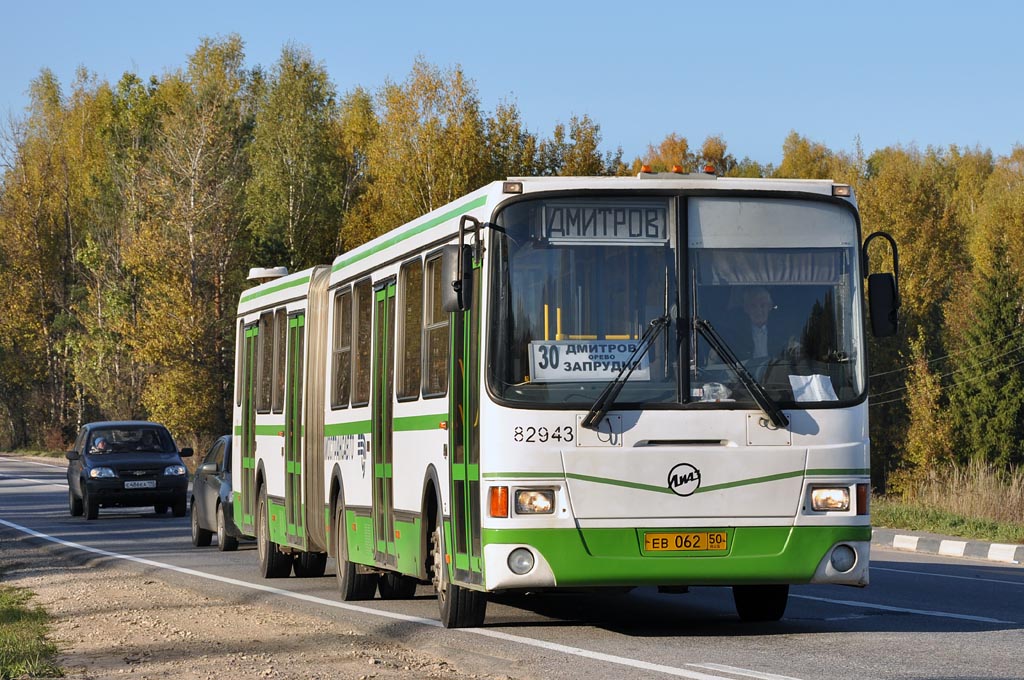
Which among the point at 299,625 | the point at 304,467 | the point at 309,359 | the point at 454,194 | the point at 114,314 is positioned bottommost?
the point at 299,625

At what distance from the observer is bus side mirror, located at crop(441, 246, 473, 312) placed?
11141mm

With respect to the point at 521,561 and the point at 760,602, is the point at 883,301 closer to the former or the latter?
the point at 760,602

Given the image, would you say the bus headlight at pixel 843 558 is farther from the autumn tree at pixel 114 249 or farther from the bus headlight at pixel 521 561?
the autumn tree at pixel 114 249

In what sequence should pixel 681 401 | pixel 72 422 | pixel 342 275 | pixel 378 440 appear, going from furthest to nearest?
pixel 72 422
pixel 342 275
pixel 378 440
pixel 681 401

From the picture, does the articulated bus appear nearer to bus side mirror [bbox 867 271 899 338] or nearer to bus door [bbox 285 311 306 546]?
bus side mirror [bbox 867 271 899 338]

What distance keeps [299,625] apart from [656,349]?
381 centimetres

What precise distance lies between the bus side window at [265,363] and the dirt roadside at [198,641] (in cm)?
264

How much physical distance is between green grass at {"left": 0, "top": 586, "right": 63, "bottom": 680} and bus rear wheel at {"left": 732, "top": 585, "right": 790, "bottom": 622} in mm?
5008

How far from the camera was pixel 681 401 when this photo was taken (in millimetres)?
10961

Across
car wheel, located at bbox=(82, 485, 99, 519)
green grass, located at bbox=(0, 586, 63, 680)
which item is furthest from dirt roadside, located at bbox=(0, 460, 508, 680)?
car wheel, located at bbox=(82, 485, 99, 519)

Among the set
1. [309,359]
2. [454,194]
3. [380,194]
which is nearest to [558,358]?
[309,359]

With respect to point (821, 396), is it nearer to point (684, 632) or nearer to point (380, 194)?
point (684, 632)

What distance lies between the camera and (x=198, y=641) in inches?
472

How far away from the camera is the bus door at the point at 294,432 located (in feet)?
57.0
